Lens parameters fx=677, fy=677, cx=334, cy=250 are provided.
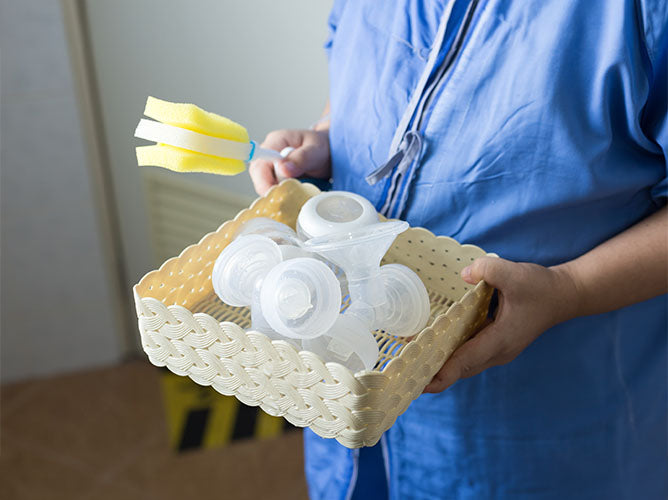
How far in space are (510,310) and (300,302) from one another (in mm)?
205

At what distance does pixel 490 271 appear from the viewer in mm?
604

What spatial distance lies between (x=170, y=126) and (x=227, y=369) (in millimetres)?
232

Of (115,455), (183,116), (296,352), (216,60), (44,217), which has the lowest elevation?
(115,455)

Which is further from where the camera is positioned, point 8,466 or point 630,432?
point 8,466

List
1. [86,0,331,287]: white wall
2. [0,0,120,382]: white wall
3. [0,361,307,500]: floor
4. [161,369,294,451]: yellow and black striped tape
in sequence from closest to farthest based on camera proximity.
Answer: [86,0,331,287]: white wall, [0,0,120,382]: white wall, [0,361,307,500]: floor, [161,369,294,451]: yellow and black striped tape

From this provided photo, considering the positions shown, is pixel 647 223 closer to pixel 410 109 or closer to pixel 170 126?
pixel 410 109

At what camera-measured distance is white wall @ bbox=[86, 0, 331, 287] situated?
1281mm

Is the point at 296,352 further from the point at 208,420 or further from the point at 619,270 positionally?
the point at 208,420

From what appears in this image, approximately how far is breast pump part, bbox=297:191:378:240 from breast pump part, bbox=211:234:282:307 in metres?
0.04

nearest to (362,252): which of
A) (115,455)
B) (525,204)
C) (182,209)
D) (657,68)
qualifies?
(525,204)

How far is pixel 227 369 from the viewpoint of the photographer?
57 centimetres

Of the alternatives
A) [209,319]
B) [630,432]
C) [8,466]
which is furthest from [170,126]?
[8,466]

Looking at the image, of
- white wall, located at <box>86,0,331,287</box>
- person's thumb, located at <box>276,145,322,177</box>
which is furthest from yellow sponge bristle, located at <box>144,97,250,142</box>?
white wall, located at <box>86,0,331,287</box>

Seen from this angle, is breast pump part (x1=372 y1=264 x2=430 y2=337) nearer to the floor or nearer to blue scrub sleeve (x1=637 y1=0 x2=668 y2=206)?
blue scrub sleeve (x1=637 y1=0 x2=668 y2=206)
